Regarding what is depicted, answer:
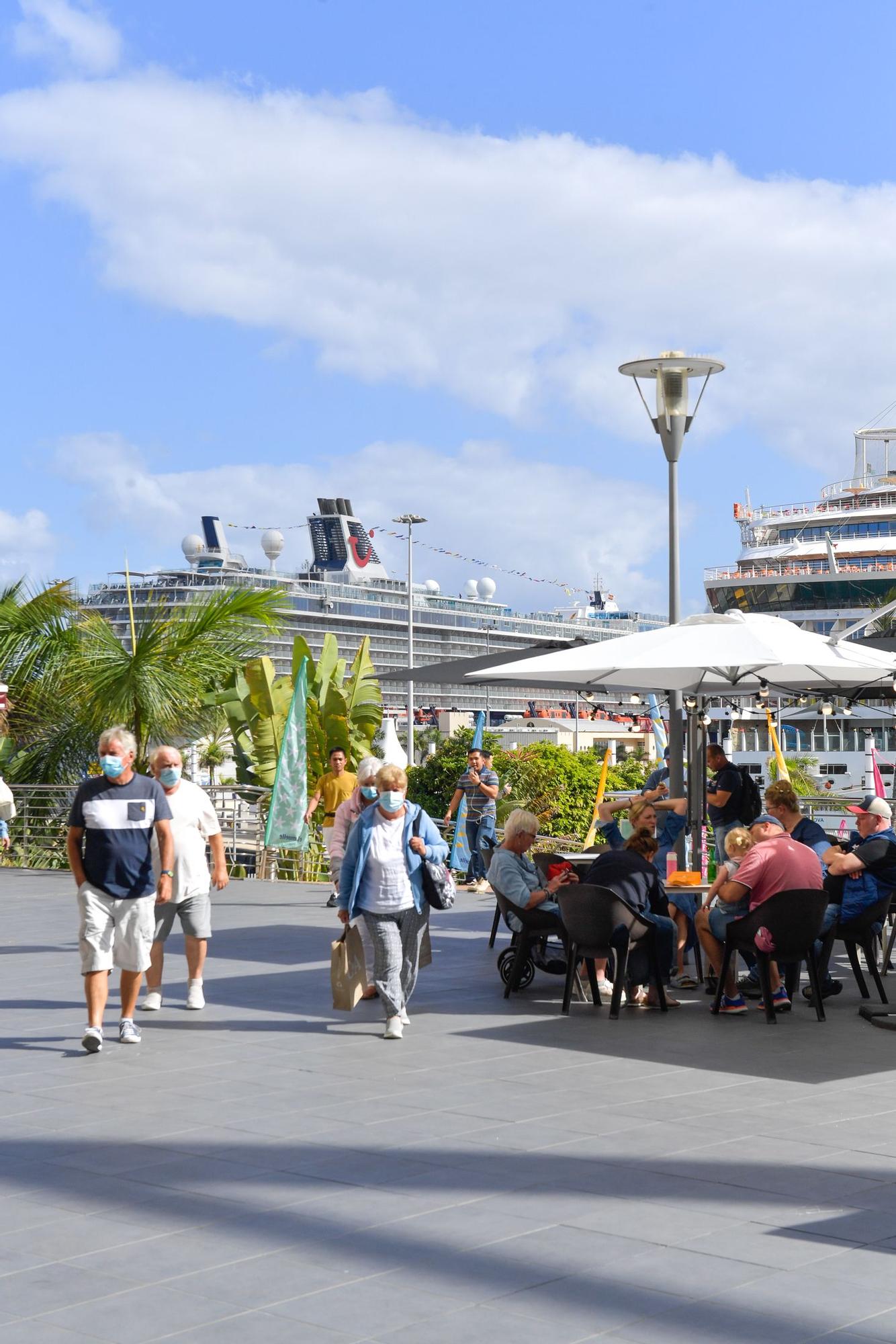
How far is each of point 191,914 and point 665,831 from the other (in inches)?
154

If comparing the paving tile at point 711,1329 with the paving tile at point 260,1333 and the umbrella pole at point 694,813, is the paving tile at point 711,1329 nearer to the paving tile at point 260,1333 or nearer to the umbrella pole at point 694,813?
the paving tile at point 260,1333

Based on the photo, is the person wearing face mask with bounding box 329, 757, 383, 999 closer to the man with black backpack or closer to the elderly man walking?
the elderly man walking

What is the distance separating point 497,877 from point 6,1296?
208 inches

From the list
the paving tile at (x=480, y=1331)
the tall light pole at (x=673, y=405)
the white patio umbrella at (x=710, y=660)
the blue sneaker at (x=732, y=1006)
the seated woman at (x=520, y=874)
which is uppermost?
the tall light pole at (x=673, y=405)

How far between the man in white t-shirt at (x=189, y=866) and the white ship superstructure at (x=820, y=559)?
52.2 meters

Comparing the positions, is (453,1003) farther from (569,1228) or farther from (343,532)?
(343,532)

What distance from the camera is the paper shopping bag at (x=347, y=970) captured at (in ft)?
27.5

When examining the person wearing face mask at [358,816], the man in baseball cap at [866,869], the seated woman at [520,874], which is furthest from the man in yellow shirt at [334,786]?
the man in baseball cap at [866,869]

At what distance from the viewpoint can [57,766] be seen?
19734 millimetres

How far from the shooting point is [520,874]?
8953mm

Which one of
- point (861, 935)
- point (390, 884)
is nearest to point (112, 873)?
point (390, 884)

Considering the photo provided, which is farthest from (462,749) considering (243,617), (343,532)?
(343,532)

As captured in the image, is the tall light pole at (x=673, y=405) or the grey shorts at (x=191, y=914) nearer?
the grey shorts at (x=191, y=914)

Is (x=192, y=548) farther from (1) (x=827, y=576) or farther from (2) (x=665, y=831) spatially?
(2) (x=665, y=831)
